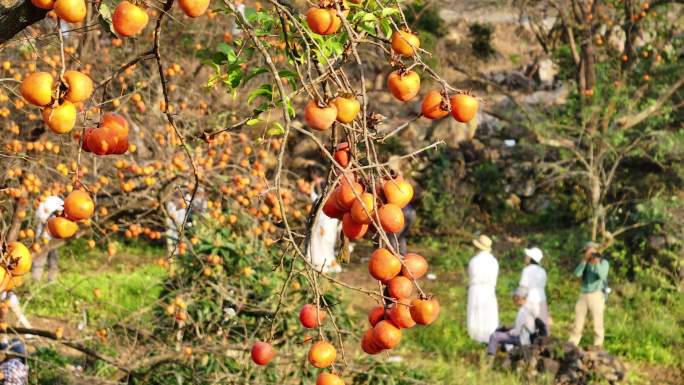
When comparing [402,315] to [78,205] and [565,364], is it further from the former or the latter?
[565,364]

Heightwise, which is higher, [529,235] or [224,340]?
[224,340]

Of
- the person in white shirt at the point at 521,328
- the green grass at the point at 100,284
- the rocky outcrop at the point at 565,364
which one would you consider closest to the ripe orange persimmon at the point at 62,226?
the rocky outcrop at the point at 565,364

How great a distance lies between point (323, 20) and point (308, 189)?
17.4 ft

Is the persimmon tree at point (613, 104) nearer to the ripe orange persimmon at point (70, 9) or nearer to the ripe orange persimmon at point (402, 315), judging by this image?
the ripe orange persimmon at point (402, 315)

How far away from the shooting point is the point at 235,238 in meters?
6.52

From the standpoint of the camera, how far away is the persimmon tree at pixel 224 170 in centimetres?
175

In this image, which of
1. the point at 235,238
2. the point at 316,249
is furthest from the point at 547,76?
the point at 235,238

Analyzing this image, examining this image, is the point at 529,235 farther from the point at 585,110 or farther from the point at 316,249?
the point at 316,249

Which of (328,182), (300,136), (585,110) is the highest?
(328,182)

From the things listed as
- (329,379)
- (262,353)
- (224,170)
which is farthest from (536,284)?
(329,379)

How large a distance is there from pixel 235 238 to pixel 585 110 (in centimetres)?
662

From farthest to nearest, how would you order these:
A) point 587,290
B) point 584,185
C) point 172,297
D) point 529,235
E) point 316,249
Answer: point 529,235
point 584,185
point 316,249
point 587,290
point 172,297

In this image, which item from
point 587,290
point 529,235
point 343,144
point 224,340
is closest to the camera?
point 343,144

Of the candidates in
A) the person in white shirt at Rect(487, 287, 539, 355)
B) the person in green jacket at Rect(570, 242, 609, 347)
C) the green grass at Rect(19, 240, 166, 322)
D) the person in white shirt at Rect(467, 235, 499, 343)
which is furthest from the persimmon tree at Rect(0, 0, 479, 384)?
the person in green jacket at Rect(570, 242, 609, 347)
